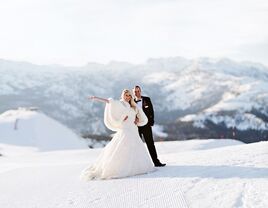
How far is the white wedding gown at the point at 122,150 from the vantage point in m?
13.6

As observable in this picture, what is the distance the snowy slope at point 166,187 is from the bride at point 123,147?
16.5 inches

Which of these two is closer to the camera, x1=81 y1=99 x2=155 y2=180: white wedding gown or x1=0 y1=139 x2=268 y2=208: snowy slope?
x1=0 y1=139 x2=268 y2=208: snowy slope

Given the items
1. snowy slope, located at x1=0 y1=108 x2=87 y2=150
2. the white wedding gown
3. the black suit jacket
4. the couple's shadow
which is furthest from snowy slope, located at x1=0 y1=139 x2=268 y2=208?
snowy slope, located at x1=0 y1=108 x2=87 y2=150

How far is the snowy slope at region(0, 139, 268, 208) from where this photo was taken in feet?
33.9

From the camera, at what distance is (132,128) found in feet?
46.3

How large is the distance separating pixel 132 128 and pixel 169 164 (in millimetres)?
2095

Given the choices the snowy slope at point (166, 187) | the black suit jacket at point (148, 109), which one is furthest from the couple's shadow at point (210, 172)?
the black suit jacket at point (148, 109)

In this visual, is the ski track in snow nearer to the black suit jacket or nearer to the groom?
the groom

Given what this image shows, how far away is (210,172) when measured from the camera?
42.5ft

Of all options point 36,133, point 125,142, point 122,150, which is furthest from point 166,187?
point 36,133

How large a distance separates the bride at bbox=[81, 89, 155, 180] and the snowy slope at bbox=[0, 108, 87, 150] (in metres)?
50.2

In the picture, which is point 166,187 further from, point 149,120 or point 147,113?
point 147,113

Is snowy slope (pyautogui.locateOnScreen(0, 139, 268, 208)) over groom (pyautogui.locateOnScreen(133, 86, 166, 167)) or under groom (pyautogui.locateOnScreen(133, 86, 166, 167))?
under

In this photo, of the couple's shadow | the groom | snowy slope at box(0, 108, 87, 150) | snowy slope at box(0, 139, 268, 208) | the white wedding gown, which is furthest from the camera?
snowy slope at box(0, 108, 87, 150)
